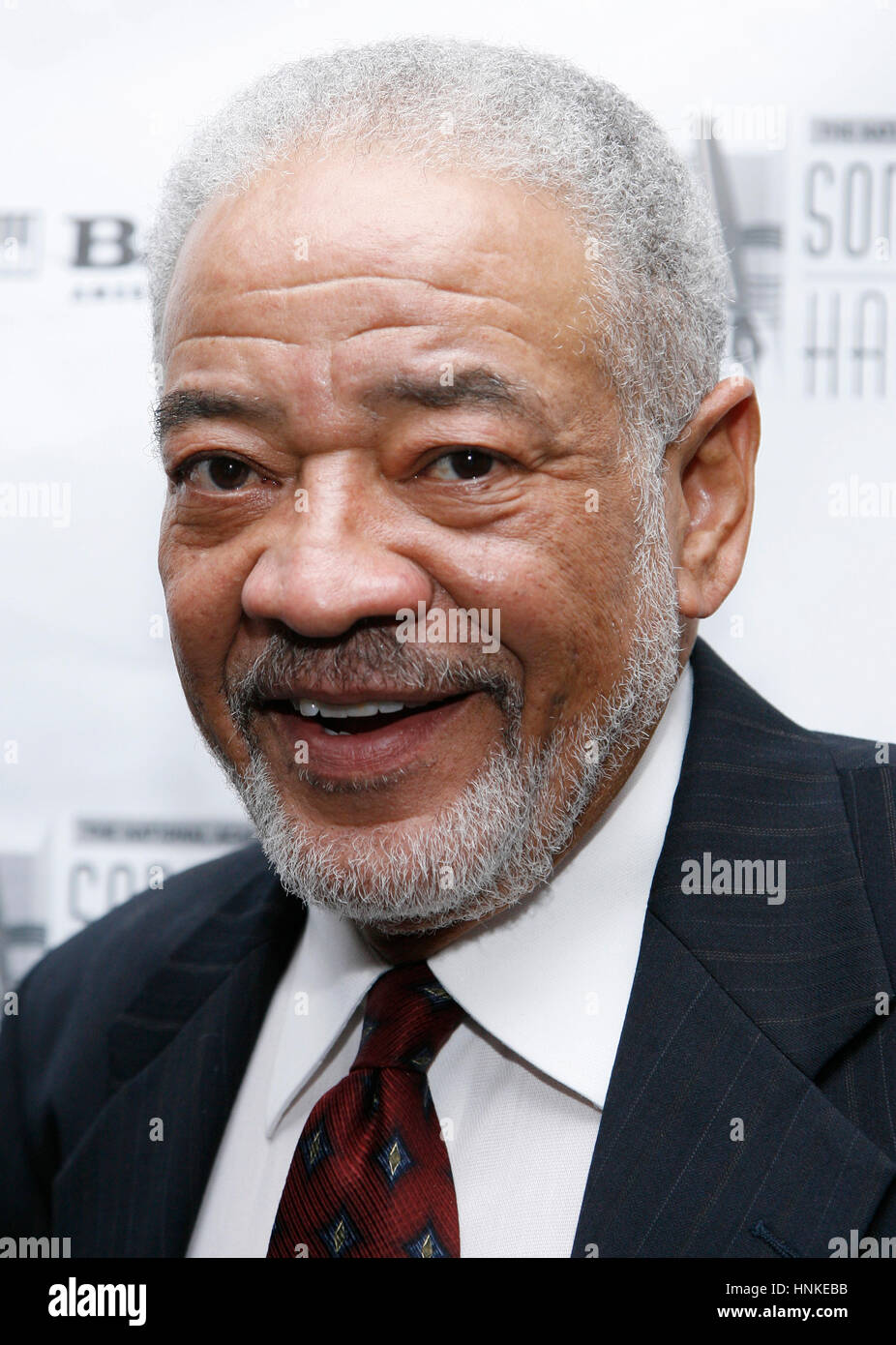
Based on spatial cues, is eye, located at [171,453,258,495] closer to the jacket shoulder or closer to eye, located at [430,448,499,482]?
eye, located at [430,448,499,482]

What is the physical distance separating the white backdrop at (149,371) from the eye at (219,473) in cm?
71

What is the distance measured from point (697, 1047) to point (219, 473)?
886 mm

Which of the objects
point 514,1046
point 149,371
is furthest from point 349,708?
point 149,371

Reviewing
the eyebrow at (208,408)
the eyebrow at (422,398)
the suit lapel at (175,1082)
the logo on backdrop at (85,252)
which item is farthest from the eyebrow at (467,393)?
the logo on backdrop at (85,252)

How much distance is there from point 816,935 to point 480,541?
0.62 metres

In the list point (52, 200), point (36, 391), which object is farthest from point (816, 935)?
point (52, 200)

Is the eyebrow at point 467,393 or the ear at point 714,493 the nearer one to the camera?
the eyebrow at point 467,393

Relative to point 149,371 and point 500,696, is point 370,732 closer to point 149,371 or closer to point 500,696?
point 500,696

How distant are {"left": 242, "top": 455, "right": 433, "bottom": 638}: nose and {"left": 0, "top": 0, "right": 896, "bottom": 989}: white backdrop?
2.97 ft

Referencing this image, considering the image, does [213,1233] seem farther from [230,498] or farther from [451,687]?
[230,498]

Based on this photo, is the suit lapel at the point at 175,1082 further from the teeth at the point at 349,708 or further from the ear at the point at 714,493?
the ear at the point at 714,493

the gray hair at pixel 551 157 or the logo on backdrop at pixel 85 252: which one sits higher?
the logo on backdrop at pixel 85 252

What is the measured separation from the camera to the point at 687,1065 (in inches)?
53.7

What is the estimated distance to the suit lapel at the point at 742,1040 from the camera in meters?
1.29
